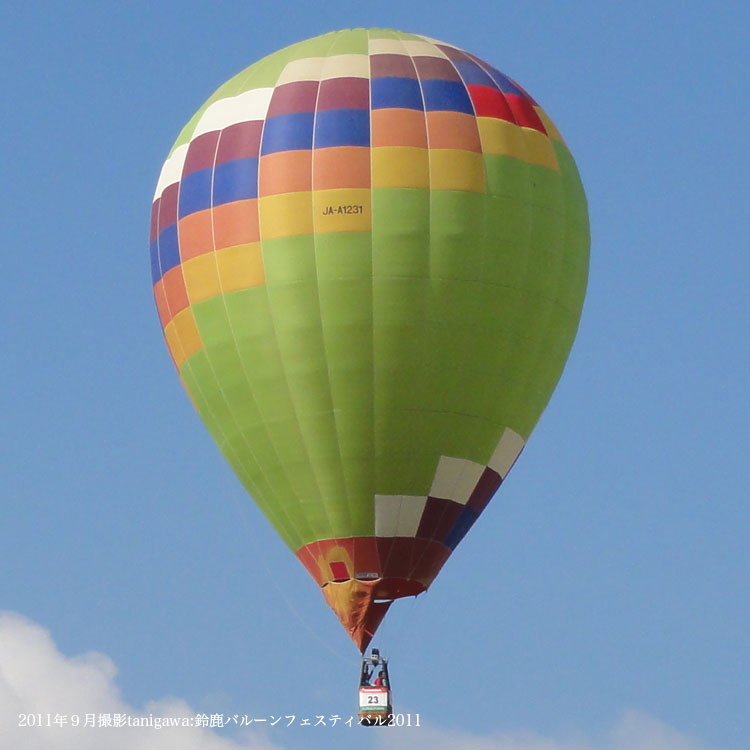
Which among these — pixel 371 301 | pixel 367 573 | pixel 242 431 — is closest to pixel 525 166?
pixel 371 301

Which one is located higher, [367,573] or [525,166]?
[525,166]

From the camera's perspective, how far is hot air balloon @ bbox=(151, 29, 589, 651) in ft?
123

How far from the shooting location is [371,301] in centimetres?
3744

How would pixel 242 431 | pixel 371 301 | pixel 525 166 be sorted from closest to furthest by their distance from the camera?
pixel 371 301
pixel 242 431
pixel 525 166

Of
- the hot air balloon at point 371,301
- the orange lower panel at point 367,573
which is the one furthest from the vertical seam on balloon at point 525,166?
the orange lower panel at point 367,573

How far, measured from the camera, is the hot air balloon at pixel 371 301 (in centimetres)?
3750

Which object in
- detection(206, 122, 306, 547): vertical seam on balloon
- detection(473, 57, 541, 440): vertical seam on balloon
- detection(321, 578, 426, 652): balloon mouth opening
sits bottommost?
detection(321, 578, 426, 652): balloon mouth opening

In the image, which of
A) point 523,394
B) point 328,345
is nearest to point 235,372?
point 328,345

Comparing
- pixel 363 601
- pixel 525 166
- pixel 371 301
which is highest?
pixel 525 166

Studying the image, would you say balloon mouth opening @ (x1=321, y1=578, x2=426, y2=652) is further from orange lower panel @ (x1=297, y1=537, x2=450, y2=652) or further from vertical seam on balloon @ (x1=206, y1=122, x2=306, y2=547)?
vertical seam on balloon @ (x1=206, y1=122, x2=306, y2=547)

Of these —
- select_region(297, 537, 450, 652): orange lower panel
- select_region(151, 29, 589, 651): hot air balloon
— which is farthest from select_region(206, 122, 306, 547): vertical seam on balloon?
select_region(297, 537, 450, 652): orange lower panel

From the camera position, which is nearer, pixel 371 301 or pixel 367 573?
pixel 371 301

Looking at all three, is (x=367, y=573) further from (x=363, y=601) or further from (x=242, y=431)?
(x=242, y=431)

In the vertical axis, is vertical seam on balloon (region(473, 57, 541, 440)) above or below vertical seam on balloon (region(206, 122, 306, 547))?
above
